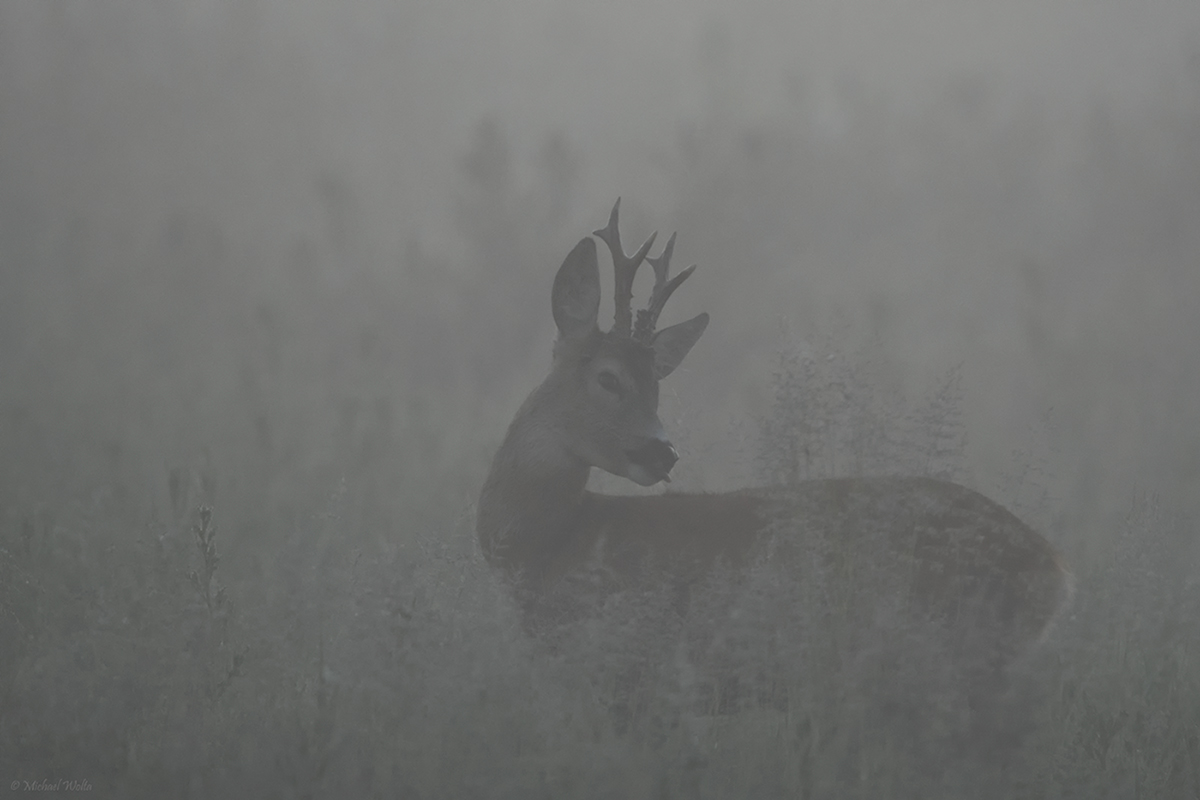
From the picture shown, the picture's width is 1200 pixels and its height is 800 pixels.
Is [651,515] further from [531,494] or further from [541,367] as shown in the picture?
[541,367]

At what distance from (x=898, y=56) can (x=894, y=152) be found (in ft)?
13.9

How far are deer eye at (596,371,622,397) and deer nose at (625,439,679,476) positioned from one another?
0.30 metres

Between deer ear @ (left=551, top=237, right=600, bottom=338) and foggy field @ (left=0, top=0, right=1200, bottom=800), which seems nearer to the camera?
foggy field @ (left=0, top=0, right=1200, bottom=800)

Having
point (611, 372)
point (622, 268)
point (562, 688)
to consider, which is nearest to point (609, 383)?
point (611, 372)

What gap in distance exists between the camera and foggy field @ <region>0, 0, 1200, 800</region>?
12.2 feet

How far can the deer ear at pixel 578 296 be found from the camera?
18.7ft

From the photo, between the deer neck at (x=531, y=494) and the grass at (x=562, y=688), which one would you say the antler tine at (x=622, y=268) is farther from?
the grass at (x=562, y=688)

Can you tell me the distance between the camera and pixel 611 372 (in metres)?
5.44

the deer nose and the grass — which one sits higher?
the deer nose

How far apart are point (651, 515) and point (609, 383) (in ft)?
2.09

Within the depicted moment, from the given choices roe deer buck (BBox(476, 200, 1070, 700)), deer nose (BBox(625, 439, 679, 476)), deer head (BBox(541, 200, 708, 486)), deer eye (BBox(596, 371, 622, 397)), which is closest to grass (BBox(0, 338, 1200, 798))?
roe deer buck (BBox(476, 200, 1070, 700))

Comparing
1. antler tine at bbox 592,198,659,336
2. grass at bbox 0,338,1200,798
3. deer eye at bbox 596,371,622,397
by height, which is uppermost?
antler tine at bbox 592,198,659,336

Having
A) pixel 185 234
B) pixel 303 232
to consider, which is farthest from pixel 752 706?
pixel 303 232

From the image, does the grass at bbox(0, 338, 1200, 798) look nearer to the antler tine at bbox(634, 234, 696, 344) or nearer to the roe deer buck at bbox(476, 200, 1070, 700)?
the roe deer buck at bbox(476, 200, 1070, 700)
